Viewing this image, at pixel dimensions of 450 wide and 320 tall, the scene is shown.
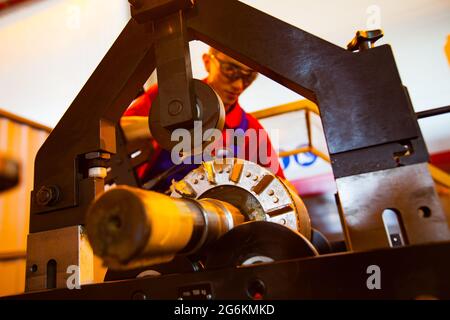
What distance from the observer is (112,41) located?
2.36 meters

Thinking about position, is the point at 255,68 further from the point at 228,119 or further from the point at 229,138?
the point at 228,119

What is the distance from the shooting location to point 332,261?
1.19ft

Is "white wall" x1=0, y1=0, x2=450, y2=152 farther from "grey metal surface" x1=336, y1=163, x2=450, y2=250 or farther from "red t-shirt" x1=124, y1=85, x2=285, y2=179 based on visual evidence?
"grey metal surface" x1=336, y1=163, x2=450, y2=250

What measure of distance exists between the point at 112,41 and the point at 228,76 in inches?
48.1

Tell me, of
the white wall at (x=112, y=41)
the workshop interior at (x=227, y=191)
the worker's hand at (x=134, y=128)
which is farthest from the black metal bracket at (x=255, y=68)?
the white wall at (x=112, y=41)

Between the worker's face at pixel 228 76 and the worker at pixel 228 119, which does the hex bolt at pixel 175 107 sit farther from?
the worker's face at pixel 228 76

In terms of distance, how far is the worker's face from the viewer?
148 cm

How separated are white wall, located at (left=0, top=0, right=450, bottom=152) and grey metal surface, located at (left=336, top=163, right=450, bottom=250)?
177 cm

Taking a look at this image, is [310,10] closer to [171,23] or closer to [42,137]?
→ [171,23]

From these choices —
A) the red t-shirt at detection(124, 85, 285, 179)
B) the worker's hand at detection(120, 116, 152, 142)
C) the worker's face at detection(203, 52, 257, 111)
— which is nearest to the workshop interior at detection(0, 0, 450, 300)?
the worker's hand at detection(120, 116, 152, 142)

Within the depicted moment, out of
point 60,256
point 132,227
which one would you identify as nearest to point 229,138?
point 60,256

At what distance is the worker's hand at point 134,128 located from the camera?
3.66ft

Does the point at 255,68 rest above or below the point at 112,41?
below
